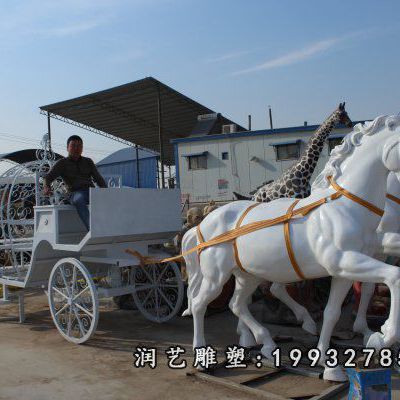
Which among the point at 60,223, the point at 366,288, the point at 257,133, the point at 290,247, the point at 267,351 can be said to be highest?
the point at 257,133

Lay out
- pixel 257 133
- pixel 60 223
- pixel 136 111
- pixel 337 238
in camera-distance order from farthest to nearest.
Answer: pixel 136 111, pixel 257 133, pixel 60 223, pixel 337 238

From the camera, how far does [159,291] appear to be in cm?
611

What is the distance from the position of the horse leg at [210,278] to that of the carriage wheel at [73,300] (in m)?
1.20

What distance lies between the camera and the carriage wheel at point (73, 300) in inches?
201

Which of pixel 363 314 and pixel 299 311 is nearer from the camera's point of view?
pixel 299 311

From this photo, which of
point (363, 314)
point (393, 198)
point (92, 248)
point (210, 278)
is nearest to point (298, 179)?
point (393, 198)

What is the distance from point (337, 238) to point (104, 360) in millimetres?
2592

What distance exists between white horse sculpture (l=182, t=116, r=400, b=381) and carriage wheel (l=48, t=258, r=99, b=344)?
5.15ft

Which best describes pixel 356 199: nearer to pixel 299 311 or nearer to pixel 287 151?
pixel 299 311

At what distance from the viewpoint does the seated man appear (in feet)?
18.1

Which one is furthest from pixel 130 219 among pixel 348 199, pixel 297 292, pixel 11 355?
pixel 348 199

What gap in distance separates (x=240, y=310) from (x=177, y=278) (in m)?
1.48

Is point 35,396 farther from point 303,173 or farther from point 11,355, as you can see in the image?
point 303,173

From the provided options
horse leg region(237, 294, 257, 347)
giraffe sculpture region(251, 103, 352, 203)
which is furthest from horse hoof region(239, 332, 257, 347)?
giraffe sculpture region(251, 103, 352, 203)
